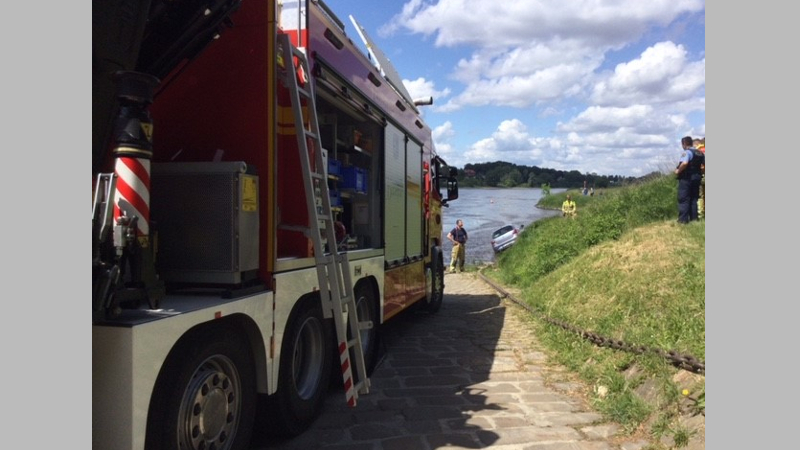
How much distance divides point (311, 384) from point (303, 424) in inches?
13.6

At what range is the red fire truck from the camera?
2.68m

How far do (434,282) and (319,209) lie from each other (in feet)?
21.6

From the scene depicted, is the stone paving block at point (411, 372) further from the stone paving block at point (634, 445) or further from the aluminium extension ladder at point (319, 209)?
the stone paving block at point (634, 445)

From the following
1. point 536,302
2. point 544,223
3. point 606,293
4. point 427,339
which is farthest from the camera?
point 544,223

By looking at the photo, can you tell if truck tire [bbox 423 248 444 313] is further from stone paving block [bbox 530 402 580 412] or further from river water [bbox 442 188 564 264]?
stone paving block [bbox 530 402 580 412]

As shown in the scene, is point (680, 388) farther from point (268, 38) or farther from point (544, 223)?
point (544, 223)

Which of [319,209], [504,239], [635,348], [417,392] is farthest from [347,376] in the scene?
[504,239]

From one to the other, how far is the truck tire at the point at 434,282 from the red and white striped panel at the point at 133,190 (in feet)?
24.0

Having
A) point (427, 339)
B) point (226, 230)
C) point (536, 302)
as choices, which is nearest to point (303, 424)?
point (226, 230)

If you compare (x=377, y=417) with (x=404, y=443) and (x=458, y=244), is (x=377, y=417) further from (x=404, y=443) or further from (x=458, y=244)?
(x=458, y=244)

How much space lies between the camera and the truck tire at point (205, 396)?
9.19 ft

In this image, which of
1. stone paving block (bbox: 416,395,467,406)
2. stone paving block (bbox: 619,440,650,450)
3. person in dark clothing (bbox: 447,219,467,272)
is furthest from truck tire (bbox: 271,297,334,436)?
person in dark clothing (bbox: 447,219,467,272)

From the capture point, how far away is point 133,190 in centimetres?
280

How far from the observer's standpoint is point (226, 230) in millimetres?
3402
